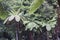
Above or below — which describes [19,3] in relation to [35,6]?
above

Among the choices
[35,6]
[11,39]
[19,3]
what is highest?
[19,3]

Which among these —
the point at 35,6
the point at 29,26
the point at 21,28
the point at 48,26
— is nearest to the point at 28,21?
the point at 29,26

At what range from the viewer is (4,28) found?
1717 cm

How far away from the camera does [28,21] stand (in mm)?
14328

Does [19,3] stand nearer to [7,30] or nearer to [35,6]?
[7,30]

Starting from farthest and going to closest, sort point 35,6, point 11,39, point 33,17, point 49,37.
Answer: point 11,39
point 49,37
point 33,17
point 35,6

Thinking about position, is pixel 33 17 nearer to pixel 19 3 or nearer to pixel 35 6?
pixel 19 3

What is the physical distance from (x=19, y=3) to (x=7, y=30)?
351cm

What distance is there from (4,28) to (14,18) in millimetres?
3357

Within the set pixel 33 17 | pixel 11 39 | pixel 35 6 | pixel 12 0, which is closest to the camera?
pixel 35 6

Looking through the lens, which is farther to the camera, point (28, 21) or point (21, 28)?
point (21, 28)

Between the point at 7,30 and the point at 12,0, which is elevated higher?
the point at 12,0

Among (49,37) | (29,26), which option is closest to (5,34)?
(49,37)

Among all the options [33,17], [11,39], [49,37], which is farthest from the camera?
[11,39]
